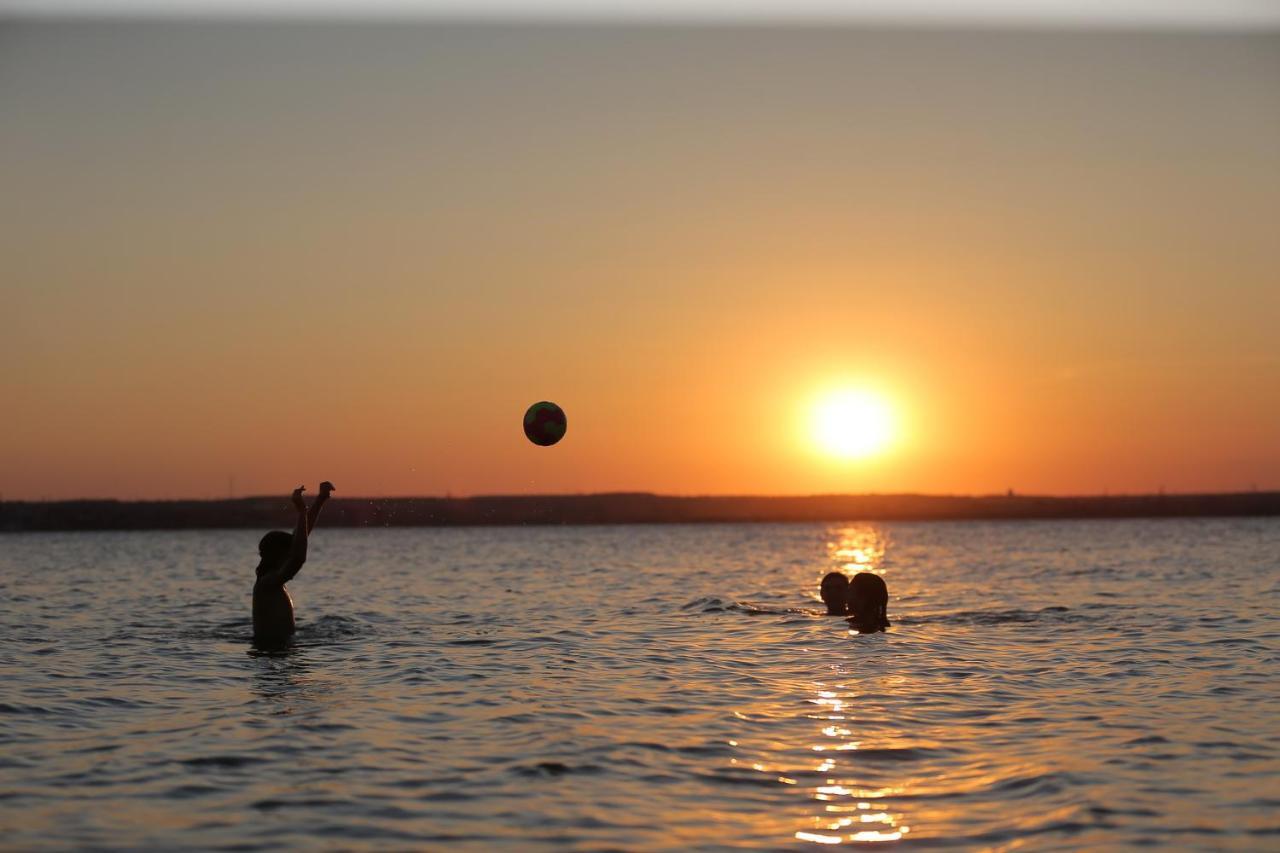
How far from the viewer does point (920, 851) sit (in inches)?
358

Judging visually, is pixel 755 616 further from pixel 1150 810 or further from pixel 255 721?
pixel 1150 810

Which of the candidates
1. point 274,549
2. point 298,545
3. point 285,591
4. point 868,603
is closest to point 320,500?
point 298,545

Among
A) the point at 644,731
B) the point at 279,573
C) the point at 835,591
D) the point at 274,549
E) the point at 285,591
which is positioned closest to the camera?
the point at 644,731

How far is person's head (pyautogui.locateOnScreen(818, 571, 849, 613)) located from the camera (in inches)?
1110

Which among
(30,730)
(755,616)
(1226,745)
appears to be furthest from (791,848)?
(755,616)

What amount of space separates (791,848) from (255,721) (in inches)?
287

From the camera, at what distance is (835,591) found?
28234 mm

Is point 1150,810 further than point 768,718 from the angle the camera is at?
No

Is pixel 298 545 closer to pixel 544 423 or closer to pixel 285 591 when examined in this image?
pixel 285 591

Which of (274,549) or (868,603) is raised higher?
(274,549)

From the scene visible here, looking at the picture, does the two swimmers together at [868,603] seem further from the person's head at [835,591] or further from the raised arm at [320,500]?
the raised arm at [320,500]

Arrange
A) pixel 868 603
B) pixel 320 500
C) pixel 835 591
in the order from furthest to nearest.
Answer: pixel 835 591
pixel 868 603
pixel 320 500

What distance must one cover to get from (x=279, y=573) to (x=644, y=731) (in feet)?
26.8

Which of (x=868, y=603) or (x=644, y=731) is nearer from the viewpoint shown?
(x=644, y=731)
